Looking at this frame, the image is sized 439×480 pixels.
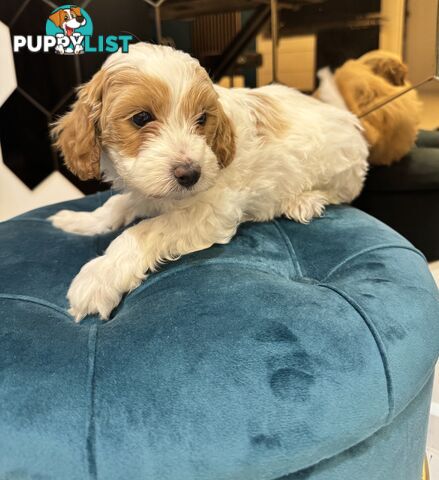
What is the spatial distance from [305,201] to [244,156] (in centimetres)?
38

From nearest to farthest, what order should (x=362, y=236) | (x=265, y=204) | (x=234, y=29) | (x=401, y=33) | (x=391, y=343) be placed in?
(x=391, y=343) → (x=362, y=236) → (x=265, y=204) → (x=401, y=33) → (x=234, y=29)

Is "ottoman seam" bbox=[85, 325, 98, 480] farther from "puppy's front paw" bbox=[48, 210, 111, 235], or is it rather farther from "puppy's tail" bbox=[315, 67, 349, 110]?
"puppy's tail" bbox=[315, 67, 349, 110]

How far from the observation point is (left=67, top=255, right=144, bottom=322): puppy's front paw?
1.49 m

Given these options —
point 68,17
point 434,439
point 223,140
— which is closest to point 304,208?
point 223,140

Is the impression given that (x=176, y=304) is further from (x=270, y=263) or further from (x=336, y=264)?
(x=336, y=264)

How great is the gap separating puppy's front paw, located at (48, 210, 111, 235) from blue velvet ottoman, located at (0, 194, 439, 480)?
497 millimetres

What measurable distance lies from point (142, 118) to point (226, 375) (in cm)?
76

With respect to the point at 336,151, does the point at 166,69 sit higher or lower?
higher

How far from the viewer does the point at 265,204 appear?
200 cm

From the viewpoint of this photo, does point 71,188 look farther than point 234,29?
Yes

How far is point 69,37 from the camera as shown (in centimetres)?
302

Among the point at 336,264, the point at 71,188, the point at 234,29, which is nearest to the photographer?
the point at 336,264

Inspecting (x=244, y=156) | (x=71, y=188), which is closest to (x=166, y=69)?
(x=244, y=156)

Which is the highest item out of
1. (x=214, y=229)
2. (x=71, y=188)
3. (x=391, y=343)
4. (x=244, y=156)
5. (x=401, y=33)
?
(x=401, y=33)
